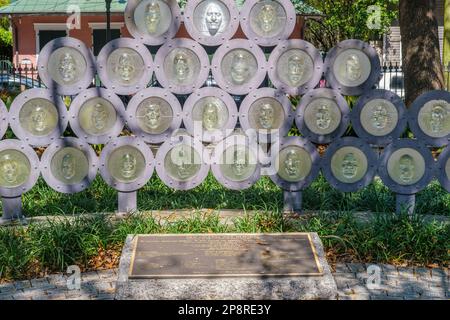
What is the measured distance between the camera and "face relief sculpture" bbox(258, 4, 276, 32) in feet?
25.2

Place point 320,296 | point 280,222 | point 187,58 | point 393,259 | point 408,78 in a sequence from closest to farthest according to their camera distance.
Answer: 1. point 320,296
2. point 393,259
3. point 280,222
4. point 187,58
5. point 408,78

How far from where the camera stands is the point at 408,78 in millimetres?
12617

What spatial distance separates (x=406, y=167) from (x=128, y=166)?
3157 millimetres

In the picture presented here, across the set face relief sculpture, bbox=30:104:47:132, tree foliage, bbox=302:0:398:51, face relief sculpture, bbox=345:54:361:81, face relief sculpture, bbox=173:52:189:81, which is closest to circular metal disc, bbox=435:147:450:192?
face relief sculpture, bbox=345:54:361:81

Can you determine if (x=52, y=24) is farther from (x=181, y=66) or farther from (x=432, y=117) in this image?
(x=432, y=117)

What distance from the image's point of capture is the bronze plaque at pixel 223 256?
17.6 ft

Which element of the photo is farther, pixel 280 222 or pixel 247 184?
pixel 247 184

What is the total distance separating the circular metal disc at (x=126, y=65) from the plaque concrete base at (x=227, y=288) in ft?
9.59

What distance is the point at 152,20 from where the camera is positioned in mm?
7664

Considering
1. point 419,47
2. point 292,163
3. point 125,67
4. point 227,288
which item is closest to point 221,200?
point 292,163

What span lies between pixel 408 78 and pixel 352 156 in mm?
5366

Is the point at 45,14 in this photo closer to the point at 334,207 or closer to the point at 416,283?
the point at 334,207

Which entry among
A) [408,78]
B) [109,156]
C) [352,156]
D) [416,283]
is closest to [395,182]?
[352,156]

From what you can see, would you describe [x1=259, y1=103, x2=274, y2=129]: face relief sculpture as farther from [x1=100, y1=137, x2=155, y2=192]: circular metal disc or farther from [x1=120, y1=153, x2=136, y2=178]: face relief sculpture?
[x1=120, y1=153, x2=136, y2=178]: face relief sculpture
